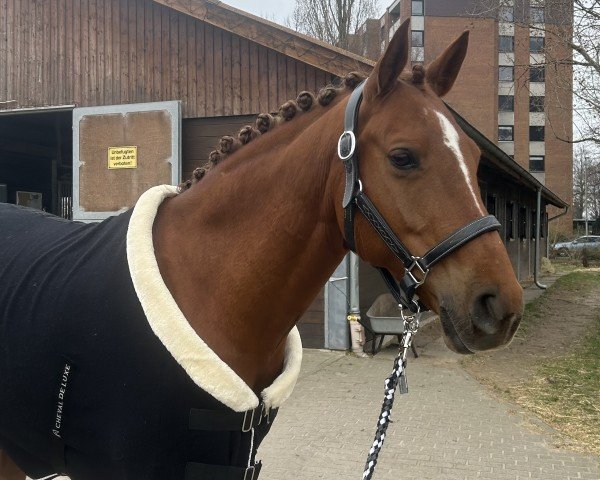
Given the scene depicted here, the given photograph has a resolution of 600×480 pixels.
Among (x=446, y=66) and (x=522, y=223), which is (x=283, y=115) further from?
(x=522, y=223)

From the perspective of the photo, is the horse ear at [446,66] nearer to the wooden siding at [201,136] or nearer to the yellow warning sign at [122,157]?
the wooden siding at [201,136]

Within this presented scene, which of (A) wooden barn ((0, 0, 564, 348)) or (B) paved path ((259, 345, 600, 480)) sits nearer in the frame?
(B) paved path ((259, 345, 600, 480))

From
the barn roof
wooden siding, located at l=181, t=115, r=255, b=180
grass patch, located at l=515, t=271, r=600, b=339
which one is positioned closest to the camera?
the barn roof

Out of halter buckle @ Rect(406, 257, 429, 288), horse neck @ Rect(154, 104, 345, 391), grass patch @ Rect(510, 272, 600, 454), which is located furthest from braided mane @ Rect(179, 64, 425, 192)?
grass patch @ Rect(510, 272, 600, 454)

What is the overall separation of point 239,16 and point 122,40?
1.96 m

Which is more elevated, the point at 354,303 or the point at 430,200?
the point at 430,200

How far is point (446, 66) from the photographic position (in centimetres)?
191

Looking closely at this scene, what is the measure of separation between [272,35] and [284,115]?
5.09 meters

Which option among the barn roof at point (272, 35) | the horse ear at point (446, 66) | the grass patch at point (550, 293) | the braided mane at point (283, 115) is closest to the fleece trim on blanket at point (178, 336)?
the braided mane at point (283, 115)

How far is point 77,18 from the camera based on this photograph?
7.86 metres

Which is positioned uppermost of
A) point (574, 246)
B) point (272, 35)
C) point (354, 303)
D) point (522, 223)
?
point (272, 35)

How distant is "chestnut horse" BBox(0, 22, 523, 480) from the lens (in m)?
1.53

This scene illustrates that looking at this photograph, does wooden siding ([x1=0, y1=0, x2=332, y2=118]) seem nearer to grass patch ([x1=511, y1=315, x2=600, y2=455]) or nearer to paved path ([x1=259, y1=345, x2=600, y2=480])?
paved path ([x1=259, y1=345, x2=600, y2=480])

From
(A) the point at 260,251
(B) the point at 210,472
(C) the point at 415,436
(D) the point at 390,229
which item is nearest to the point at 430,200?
(D) the point at 390,229
